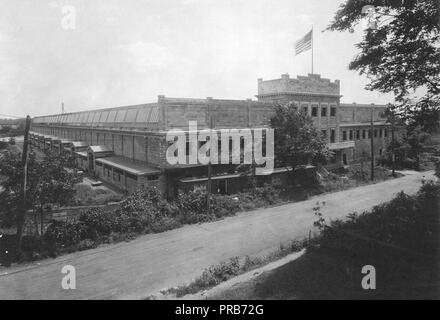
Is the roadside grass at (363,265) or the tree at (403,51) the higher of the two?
the tree at (403,51)

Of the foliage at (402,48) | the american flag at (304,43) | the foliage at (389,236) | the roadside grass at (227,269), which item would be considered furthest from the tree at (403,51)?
the american flag at (304,43)

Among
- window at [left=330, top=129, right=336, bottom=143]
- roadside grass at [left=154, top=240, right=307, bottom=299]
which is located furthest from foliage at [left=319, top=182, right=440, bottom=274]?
window at [left=330, top=129, right=336, bottom=143]

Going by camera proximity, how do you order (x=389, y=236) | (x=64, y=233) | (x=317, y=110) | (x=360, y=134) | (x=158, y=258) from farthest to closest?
(x=360, y=134)
(x=317, y=110)
(x=64, y=233)
(x=158, y=258)
(x=389, y=236)

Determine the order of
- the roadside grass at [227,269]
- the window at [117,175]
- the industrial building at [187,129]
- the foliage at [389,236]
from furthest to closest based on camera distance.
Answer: the window at [117,175]
the industrial building at [187,129]
the foliage at [389,236]
the roadside grass at [227,269]

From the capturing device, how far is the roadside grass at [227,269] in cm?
1231

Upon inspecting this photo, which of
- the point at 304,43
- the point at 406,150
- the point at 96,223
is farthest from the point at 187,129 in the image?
the point at 406,150

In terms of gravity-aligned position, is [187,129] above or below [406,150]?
above

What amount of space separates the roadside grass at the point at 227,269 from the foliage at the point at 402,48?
29.7 feet

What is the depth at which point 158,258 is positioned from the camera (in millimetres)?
16031

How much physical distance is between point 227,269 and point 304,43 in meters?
23.9

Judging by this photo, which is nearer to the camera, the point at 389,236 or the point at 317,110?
the point at 389,236

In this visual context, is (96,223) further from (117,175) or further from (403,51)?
(403,51)

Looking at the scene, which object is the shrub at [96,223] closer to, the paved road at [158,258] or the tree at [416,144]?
the paved road at [158,258]

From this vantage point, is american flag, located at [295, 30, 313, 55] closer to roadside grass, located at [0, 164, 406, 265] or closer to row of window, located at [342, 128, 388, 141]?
roadside grass, located at [0, 164, 406, 265]
